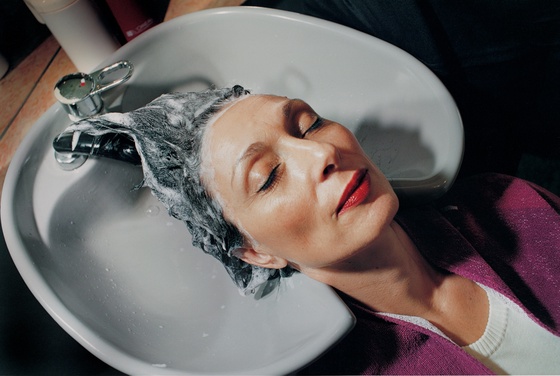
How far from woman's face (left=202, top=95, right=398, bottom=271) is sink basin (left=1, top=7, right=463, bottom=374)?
5.9 inches

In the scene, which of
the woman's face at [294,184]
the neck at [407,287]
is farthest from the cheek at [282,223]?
the neck at [407,287]

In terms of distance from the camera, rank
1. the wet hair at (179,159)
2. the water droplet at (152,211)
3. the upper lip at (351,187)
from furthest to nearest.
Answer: the water droplet at (152,211) < the wet hair at (179,159) < the upper lip at (351,187)

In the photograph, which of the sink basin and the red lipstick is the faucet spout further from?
the red lipstick

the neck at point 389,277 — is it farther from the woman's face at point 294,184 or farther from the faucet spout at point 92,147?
the faucet spout at point 92,147

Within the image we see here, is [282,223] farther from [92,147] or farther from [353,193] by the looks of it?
[92,147]

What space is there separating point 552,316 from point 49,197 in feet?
3.33

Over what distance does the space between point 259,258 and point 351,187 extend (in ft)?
0.77

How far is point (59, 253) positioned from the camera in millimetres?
779

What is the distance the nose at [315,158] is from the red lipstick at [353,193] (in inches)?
1.3

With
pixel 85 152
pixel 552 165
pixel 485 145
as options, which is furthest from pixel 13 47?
pixel 552 165

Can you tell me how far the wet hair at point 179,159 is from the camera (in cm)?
76

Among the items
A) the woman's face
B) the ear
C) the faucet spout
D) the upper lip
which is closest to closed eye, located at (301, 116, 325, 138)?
the woman's face

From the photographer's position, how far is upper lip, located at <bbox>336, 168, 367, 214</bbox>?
647 millimetres

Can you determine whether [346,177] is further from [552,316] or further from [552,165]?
[552,165]
